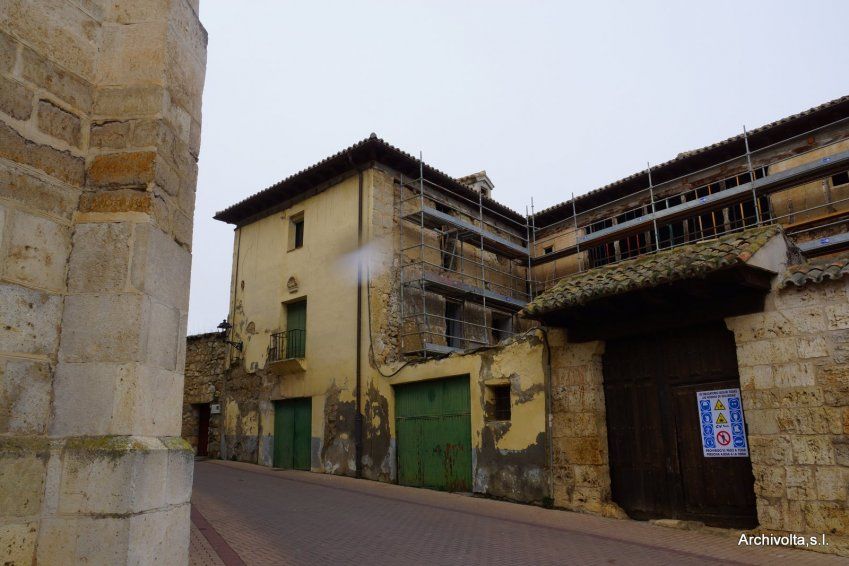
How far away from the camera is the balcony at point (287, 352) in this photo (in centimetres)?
1578

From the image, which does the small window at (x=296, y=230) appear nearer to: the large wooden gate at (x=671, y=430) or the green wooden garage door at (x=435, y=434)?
the green wooden garage door at (x=435, y=434)

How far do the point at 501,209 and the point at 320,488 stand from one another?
10734 millimetres

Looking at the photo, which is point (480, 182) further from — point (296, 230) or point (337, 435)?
point (337, 435)

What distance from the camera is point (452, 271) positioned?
Result: 53.3 ft

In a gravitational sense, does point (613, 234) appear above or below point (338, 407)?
above

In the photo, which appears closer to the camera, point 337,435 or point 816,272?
point 816,272

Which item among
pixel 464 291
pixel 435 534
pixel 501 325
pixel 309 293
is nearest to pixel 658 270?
pixel 435 534

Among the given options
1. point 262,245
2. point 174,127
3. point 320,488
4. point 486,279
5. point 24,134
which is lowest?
point 320,488

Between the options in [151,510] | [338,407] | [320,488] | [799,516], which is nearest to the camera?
[151,510]

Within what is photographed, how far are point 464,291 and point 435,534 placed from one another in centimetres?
906

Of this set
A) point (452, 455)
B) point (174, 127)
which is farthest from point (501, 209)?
point (174, 127)

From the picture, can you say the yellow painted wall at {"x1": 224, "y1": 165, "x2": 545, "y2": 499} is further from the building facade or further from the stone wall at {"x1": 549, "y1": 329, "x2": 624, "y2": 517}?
the stone wall at {"x1": 549, "y1": 329, "x2": 624, "y2": 517}

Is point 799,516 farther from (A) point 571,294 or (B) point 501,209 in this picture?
(B) point 501,209

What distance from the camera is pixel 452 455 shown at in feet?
39.1
